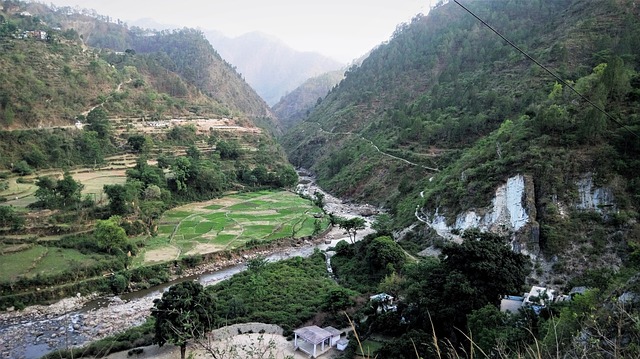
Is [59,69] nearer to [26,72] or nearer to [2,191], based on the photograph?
[26,72]

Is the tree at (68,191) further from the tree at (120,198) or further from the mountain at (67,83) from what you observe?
the mountain at (67,83)

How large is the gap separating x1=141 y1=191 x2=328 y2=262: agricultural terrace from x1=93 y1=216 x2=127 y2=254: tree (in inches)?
75.2

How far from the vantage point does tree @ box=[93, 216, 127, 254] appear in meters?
25.2

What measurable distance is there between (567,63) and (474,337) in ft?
117

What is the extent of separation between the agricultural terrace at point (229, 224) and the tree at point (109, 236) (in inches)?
75.2

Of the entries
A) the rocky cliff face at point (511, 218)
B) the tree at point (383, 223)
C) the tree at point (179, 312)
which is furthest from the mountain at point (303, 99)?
the tree at point (179, 312)

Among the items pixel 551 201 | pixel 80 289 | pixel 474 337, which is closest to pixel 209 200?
pixel 80 289

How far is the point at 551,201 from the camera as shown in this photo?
70.7 ft

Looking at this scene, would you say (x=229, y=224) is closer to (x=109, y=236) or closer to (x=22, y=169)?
(x=109, y=236)

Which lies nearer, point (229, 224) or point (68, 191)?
point (68, 191)

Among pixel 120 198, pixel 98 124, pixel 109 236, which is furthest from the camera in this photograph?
pixel 98 124

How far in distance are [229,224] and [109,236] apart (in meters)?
11.0

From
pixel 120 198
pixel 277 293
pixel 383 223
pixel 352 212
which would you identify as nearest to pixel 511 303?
pixel 277 293

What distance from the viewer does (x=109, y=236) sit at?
25.2 m
